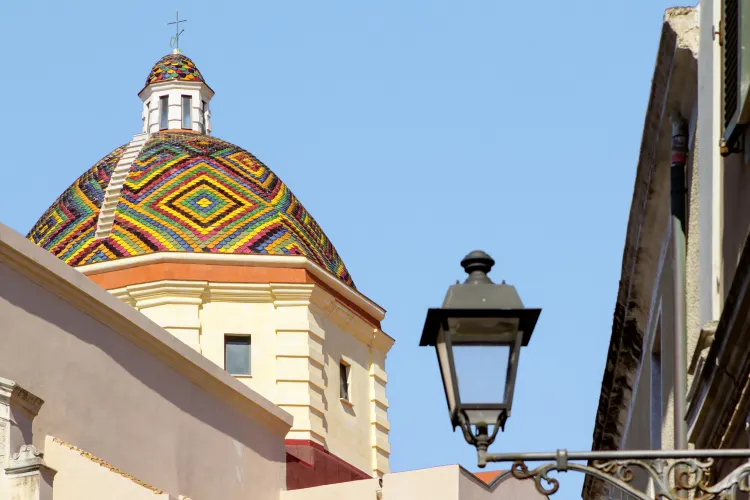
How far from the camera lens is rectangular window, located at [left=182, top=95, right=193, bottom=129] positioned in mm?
28094

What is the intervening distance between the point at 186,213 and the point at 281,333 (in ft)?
6.99

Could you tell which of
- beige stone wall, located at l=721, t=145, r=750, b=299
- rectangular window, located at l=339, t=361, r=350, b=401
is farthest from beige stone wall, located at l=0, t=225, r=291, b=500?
beige stone wall, located at l=721, t=145, r=750, b=299

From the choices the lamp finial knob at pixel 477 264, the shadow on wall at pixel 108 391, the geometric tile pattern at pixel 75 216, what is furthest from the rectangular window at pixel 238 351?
the lamp finial knob at pixel 477 264

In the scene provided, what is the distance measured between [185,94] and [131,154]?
2057mm

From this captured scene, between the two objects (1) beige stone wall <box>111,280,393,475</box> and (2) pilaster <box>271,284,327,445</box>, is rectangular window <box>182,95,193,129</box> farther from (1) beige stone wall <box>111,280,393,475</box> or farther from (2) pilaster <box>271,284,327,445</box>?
(2) pilaster <box>271,284,327,445</box>

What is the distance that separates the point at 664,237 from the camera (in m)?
10.2

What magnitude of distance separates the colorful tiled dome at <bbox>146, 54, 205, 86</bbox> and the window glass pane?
5.22 m

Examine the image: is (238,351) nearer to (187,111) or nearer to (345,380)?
(345,380)

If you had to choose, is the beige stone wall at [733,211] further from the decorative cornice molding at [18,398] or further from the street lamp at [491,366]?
the decorative cornice molding at [18,398]

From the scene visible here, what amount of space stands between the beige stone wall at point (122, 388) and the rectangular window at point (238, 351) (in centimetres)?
483

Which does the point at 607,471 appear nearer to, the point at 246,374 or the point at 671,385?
the point at 671,385

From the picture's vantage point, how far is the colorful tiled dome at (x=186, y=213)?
2548 cm

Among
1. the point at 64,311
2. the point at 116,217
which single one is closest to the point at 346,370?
the point at 116,217

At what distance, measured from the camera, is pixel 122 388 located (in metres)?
17.1
